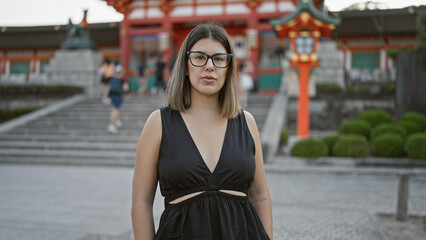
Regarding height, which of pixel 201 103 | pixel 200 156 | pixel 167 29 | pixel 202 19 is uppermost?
pixel 202 19

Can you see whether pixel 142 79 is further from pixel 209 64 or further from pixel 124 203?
pixel 209 64

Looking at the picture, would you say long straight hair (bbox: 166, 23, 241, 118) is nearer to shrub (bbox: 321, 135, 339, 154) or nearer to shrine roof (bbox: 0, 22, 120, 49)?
shrub (bbox: 321, 135, 339, 154)

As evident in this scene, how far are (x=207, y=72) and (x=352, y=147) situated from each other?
7713 mm

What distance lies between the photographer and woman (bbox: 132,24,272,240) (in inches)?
70.3

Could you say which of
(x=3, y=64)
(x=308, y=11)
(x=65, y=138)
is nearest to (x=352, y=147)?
(x=308, y=11)

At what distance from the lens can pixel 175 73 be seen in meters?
1.97

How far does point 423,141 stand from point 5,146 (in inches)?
390

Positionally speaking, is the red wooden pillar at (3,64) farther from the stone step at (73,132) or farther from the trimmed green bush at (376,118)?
the trimmed green bush at (376,118)

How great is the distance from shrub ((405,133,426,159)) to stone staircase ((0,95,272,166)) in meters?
3.67

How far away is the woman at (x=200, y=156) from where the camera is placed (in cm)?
179

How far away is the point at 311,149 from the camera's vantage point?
904 cm

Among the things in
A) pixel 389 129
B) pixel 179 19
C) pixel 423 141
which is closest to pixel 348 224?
pixel 423 141

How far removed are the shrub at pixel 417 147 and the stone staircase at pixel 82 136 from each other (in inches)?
144

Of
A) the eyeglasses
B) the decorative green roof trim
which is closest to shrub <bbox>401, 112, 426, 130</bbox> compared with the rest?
the decorative green roof trim
